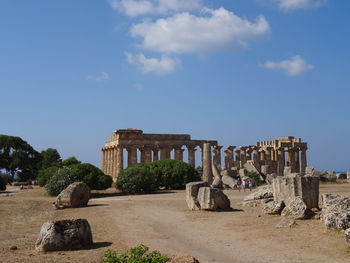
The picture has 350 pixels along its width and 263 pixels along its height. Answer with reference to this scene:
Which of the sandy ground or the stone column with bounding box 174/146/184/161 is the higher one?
the stone column with bounding box 174/146/184/161

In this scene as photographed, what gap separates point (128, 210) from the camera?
2078cm

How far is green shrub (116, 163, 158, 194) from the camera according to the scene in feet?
107

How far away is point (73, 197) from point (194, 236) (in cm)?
1155

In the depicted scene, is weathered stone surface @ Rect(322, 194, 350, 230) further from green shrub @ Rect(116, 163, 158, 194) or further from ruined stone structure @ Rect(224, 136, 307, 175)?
ruined stone structure @ Rect(224, 136, 307, 175)

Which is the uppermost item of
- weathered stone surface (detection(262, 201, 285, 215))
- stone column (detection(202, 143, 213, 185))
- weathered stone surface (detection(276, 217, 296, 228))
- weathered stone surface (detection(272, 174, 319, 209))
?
stone column (detection(202, 143, 213, 185))

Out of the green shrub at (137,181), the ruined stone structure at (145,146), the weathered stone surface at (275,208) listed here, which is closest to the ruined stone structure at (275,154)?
the ruined stone structure at (145,146)

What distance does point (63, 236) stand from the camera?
1143cm

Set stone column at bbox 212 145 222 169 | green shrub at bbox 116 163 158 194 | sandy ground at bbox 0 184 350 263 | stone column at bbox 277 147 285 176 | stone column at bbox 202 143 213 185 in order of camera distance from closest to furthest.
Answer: sandy ground at bbox 0 184 350 263 < green shrub at bbox 116 163 158 194 < stone column at bbox 202 143 213 185 < stone column at bbox 212 145 222 169 < stone column at bbox 277 147 285 176

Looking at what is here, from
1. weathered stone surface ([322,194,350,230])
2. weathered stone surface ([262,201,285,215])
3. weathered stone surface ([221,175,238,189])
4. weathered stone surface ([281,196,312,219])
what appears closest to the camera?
weathered stone surface ([322,194,350,230])

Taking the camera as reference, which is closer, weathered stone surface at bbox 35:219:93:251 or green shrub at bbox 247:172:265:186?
weathered stone surface at bbox 35:219:93:251

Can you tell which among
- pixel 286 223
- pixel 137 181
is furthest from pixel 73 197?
pixel 286 223

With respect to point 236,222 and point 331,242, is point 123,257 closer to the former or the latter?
point 331,242

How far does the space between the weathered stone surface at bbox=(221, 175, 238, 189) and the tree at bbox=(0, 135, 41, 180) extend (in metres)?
40.6

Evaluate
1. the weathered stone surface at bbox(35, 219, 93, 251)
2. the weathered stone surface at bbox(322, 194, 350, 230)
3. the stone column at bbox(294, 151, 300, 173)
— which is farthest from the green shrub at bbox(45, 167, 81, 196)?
the stone column at bbox(294, 151, 300, 173)
